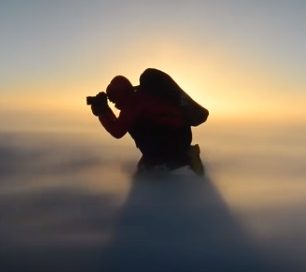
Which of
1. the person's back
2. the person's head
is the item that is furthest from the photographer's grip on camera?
the person's back

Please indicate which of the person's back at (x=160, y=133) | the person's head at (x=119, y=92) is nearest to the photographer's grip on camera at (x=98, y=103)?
the person's head at (x=119, y=92)

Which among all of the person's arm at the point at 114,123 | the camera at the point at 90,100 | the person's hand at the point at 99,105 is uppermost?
the camera at the point at 90,100

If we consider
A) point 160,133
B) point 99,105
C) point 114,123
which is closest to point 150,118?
point 160,133

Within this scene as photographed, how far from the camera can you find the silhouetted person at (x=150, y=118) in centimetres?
784

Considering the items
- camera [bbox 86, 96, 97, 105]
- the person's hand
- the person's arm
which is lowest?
the person's arm

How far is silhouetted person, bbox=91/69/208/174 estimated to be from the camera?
7.84 metres

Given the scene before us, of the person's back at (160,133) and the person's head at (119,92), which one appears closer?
the person's head at (119,92)

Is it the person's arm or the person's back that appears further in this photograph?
the person's back

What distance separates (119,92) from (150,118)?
23.0 inches

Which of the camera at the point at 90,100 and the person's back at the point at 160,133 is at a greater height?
the camera at the point at 90,100

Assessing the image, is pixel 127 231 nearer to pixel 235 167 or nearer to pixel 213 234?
pixel 213 234

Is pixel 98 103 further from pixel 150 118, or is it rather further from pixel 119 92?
pixel 150 118

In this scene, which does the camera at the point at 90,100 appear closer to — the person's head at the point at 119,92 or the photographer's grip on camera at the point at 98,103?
the photographer's grip on camera at the point at 98,103

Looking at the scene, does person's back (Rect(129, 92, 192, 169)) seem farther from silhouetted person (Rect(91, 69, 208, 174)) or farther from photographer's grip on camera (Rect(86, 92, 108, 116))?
photographer's grip on camera (Rect(86, 92, 108, 116))
